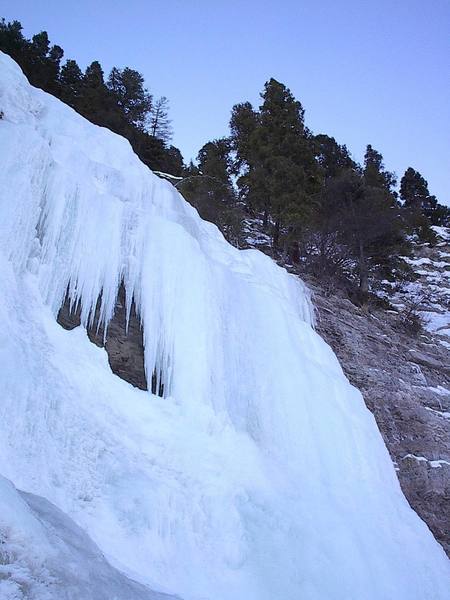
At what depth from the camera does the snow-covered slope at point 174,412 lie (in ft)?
14.3

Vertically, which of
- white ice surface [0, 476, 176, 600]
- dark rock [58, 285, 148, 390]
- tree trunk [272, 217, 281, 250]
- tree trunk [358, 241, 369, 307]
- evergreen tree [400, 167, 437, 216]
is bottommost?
white ice surface [0, 476, 176, 600]

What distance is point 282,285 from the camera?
9148 mm

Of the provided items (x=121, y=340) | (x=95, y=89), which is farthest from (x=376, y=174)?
(x=121, y=340)

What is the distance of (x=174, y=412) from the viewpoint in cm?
551

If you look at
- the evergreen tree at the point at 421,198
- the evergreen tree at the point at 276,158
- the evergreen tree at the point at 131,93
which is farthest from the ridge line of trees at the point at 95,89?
the evergreen tree at the point at 421,198

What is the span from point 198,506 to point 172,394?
52.9 inches

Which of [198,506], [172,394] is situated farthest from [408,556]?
[172,394]

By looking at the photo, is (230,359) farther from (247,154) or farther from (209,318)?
(247,154)

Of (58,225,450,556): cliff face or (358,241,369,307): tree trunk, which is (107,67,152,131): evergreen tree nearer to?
(358,241,369,307): tree trunk

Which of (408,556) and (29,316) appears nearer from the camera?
(29,316)

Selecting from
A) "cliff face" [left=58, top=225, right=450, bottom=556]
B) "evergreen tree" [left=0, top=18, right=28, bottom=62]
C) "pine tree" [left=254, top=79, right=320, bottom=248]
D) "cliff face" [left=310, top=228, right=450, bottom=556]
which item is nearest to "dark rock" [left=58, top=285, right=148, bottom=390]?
"cliff face" [left=58, top=225, right=450, bottom=556]

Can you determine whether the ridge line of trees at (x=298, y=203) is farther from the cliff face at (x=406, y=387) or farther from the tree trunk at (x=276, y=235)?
the cliff face at (x=406, y=387)

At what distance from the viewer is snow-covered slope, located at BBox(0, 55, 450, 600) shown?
437 centimetres

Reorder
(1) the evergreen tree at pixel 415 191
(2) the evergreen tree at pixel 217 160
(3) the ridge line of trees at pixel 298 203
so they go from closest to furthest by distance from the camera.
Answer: (3) the ridge line of trees at pixel 298 203 < (2) the evergreen tree at pixel 217 160 < (1) the evergreen tree at pixel 415 191
